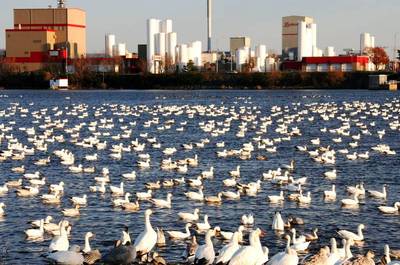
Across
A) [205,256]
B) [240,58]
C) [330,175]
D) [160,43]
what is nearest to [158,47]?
[160,43]

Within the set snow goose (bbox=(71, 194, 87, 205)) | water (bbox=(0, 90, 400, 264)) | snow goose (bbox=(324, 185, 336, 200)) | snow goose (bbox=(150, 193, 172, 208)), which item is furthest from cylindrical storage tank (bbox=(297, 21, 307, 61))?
snow goose (bbox=(71, 194, 87, 205))

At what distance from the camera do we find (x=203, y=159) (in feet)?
143

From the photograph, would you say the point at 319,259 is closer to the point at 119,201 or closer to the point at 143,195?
the point at 119,201

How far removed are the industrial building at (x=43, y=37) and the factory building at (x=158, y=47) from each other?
15433mm

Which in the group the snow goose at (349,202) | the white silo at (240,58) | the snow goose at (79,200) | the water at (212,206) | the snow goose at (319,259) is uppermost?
the white silo at (240,58)

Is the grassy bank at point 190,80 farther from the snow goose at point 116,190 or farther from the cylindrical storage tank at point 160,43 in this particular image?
the snow goose at point 116,190

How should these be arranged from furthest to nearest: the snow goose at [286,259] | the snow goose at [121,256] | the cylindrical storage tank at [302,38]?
the cylindrical storage tank at [302,38], the snow goose at [121,256], the snow goose at [286,259]

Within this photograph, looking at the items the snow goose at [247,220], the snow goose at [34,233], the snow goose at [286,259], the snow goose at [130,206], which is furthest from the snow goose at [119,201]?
the snow goose at [286,259]

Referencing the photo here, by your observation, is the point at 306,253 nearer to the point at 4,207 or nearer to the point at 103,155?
the point at 4,207

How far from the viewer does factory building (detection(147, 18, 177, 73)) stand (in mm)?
190625

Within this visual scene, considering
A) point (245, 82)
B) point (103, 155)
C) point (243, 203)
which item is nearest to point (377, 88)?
point (245, 82)

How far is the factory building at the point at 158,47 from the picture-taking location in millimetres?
190625

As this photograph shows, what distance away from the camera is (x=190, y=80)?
586 feet

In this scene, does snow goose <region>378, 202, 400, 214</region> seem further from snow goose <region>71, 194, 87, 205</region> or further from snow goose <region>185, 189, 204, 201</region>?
snow goose <region>71, 194, 87, 205</region>
